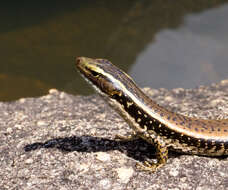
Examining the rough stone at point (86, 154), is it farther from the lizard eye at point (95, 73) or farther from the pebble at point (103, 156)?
the lizard eye at point (95, 73)

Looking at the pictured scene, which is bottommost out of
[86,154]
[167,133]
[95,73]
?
[86,154]

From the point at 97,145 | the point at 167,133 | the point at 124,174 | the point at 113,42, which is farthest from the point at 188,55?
the point at 124,174

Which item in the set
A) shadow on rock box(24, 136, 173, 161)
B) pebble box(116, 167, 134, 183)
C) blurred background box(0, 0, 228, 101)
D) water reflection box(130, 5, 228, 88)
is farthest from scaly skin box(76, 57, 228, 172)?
water reflection box(130, 5, 228, 88)

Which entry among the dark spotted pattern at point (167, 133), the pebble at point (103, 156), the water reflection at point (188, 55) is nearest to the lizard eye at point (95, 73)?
the dark spotted pattern at point (167, 133)

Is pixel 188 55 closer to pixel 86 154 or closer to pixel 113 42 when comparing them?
pixel 113 42

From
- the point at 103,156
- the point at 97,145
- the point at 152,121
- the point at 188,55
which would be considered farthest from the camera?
the point at 188,55

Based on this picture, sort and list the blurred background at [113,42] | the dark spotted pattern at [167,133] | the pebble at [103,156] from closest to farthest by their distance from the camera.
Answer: the dark spotted pattern at [167,133] < the pebble at [103,156] < the blurred background at [113,42]

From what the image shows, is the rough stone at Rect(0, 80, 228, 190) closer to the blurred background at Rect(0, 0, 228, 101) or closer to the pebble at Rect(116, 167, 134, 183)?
the pebble at Rect(116, 167, 134, 183)
